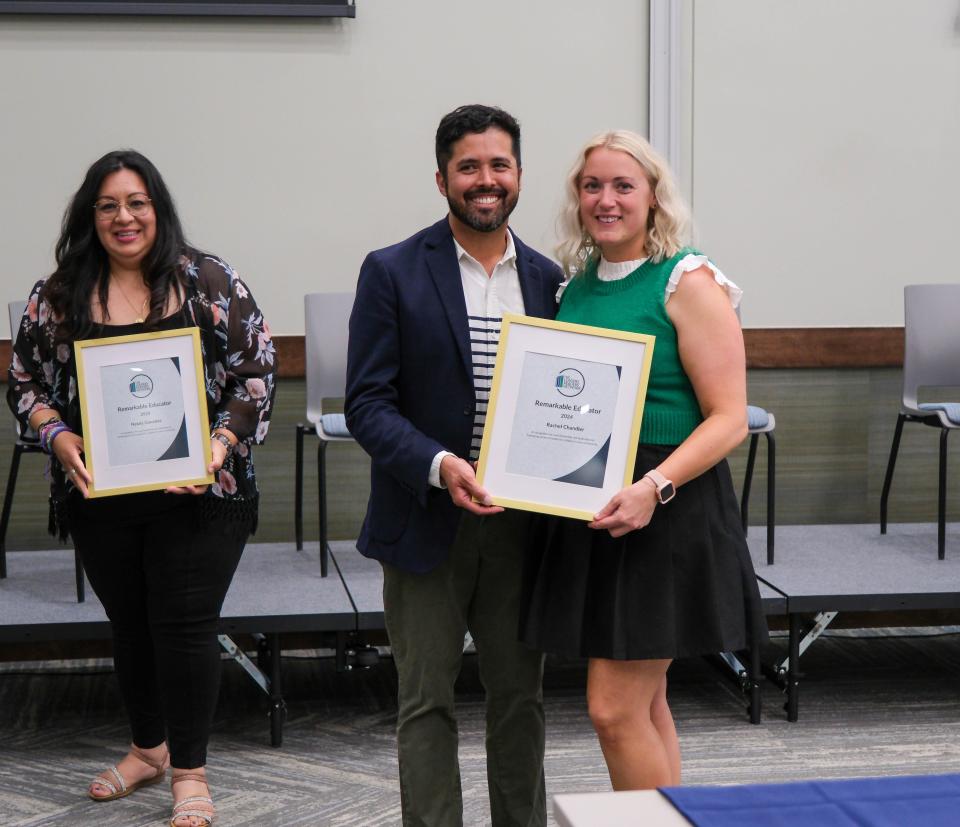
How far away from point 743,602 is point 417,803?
27.0 inches

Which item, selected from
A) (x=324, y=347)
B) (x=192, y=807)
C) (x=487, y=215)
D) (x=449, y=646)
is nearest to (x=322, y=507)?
(x=324, y=347)

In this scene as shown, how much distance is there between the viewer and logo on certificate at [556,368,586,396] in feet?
6.48

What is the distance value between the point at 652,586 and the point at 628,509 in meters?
0.16

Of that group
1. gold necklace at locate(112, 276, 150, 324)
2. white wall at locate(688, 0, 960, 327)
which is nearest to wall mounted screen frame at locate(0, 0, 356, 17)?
white wall at locate(688, 0, 960, 327)

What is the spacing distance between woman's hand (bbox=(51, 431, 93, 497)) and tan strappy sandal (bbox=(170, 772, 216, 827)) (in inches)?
29.5

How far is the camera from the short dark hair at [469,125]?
6.65 ft

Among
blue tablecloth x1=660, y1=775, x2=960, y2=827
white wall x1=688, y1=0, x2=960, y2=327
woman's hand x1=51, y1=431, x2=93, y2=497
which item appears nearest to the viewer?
blue tablecloth x1=660, y1=775, x2=960, y2=827

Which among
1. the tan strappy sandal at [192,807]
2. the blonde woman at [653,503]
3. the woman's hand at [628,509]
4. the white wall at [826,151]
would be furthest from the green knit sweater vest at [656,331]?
the white wall at [826,151]

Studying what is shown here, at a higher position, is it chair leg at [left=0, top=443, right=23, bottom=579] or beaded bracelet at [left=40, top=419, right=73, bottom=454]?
beaded bracelet at [left=40, top=419, right=73, bottom=454]

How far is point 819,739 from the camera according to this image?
338cm

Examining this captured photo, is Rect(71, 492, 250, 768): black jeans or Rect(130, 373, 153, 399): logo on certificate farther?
Rect(71, 492, 250, 768): black jeans

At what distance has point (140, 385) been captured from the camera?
2.55 metres

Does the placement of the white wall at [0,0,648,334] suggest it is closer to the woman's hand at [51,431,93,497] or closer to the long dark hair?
the long dark hair

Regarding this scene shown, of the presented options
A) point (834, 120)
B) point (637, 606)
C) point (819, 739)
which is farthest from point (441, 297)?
point (834, 120)
